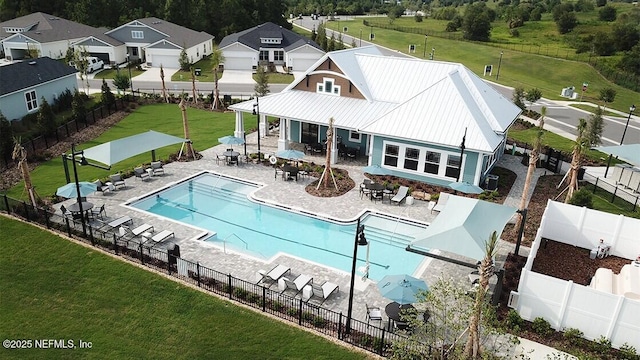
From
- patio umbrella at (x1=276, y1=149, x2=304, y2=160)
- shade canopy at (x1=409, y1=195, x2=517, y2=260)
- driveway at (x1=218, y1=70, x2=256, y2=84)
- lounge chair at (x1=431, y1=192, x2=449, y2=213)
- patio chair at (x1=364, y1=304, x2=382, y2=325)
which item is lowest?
driveway at (x1=218, y1=70, x2=256, y2=84)

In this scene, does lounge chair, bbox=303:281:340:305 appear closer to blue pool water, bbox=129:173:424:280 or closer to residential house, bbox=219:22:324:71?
blue pool water, bbox=129:173:424:280

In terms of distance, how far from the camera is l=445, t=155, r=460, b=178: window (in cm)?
2888

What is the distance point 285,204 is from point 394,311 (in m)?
11.4

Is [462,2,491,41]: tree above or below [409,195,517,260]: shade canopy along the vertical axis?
above

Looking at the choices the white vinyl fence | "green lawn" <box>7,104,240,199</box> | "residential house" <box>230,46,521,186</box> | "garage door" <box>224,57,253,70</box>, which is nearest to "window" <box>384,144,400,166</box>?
"residential house" <box>230,46,521,186</box>

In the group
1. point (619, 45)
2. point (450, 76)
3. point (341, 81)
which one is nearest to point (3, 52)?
point (341, 81)

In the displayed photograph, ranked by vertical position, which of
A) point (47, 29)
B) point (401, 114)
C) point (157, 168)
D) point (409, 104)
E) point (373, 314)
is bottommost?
point (157, 168)

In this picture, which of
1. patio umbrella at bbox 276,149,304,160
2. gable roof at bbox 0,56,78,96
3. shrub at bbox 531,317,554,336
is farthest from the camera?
gable roof at bbox 0,56,78,96

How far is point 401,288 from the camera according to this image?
16.8 m

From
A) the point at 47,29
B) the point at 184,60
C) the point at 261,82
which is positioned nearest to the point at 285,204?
the point at 261,82

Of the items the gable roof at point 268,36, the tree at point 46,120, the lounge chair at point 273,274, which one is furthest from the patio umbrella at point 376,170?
the gable roof at point 268,36

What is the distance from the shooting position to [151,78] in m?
61.1

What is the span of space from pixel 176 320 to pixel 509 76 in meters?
69.7

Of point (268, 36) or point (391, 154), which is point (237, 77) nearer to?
point (268, 36)
